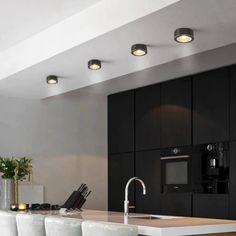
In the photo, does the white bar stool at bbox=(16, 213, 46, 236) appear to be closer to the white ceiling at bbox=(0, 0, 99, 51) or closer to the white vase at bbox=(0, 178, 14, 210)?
the white vase at bbox=(0, 178, 14, 210)

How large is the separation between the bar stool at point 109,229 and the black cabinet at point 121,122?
385 cm

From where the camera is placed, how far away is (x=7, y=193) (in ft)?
16.3

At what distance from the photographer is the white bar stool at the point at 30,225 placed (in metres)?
3.43

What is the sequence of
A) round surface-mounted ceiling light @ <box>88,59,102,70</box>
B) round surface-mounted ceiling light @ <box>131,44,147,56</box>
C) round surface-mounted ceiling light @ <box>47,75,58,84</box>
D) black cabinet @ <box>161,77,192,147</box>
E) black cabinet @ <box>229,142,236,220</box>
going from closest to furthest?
1. round surface-mounted ceiling light @ <box>131,44,147,56</box>
2. round surface-mounted ceiling light @ <box>88,59,102,70</box>
3. black cabinet @ <box>229,142,236,220</box>
4. round surface-mounted ceiling light @ <box>47,75,58,84</box>
5. black cabinet @ <box>161,77,192,147</box>

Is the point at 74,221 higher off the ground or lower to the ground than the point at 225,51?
lower

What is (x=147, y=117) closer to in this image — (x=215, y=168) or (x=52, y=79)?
(x=215, y=168)

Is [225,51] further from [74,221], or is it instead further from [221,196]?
[74,221]

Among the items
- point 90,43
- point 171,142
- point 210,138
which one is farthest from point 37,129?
point 90,43

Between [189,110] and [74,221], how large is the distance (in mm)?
3063

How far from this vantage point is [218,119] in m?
5.36

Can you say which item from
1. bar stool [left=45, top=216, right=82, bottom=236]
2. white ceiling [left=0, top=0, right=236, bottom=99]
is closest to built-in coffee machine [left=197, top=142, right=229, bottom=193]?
white ceiling [left=0, top=0, right=236, bottom=99]

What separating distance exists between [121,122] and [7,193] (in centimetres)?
227

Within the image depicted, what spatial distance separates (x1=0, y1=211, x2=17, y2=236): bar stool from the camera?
384 centimetres

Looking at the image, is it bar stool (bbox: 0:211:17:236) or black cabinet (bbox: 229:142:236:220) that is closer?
bar stool (bbox: 0:211:17:236)
